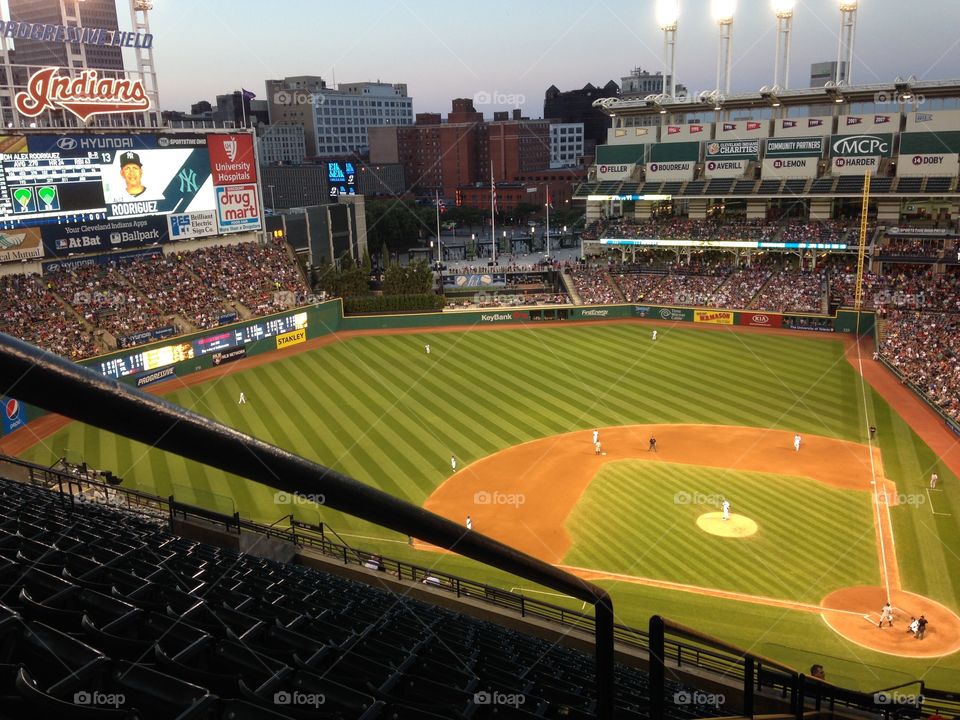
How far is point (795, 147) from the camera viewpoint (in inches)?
2073

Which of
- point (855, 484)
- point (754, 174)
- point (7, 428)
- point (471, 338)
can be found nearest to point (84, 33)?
point (7, 428)

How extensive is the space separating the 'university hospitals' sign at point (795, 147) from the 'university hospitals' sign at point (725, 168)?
187cm

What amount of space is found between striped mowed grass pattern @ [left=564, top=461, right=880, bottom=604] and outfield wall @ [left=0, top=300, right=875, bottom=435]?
2310 cm

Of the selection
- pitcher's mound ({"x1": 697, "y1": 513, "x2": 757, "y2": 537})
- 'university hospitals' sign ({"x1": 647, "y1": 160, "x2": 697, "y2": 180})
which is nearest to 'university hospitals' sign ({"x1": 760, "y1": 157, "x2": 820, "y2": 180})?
'university hospitals' sign ({"x1": 647, "y1": 160, "x2": 697, "y2": 180})

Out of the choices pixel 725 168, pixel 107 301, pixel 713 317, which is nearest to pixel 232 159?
pixel 107 301

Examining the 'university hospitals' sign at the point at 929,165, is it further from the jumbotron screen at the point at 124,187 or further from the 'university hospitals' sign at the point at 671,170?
the jumbotron screen at the point at 124,187

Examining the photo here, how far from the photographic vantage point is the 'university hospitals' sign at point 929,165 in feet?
154

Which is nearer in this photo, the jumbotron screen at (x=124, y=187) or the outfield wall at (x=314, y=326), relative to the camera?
the outfield wall at (x=314, y=326)

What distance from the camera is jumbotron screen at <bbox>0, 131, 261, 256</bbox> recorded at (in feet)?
118

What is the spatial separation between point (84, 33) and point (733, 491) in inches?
1570

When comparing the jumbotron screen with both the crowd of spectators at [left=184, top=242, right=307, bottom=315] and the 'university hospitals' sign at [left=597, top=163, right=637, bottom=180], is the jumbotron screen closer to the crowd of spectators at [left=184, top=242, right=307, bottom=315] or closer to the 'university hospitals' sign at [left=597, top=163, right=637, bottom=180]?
the crowd of spectators at [left=184, top=242, right=307, bottom=315]

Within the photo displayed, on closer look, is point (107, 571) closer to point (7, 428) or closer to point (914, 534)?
point (914, 534)

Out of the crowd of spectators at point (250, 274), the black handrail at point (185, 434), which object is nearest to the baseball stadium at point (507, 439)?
the black handrail at point (185, 434)

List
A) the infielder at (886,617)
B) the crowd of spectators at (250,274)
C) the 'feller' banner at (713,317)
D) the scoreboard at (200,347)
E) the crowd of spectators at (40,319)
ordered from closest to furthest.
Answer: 1. the infielder at (886,617)
2. the crowd of spectators at (40,319)
3. the scoreboard at (200,347)
4. the crowd of spectators at (250,274)
5. the 'feller' banner at (713,317)
